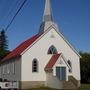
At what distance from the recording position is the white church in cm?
4144

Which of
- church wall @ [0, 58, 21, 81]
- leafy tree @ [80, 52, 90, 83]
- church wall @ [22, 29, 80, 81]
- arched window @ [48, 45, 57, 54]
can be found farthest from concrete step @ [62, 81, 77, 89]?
leafy tree @ [80, 52, 90, 83]

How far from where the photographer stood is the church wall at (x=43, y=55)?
41844 millimetres

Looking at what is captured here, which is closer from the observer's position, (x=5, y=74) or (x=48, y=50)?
(x=48, y=50)

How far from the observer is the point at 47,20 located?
5053cm

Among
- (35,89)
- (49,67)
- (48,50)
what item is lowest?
(35,89)

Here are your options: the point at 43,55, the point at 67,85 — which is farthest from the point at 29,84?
the point at 67,85

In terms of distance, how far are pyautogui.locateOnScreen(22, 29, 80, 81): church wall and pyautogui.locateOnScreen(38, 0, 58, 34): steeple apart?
445 centimetres

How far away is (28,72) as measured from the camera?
41.8 m

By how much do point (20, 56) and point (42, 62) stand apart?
11.8ft

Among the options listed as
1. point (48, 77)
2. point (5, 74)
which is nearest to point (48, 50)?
point (48, 77)

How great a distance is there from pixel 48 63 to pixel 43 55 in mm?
1503

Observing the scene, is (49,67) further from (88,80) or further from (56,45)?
(88,80)

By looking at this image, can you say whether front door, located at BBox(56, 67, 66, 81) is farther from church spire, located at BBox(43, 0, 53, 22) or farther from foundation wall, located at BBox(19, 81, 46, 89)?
church spire, located at BBox(43, 0, 53, 22)

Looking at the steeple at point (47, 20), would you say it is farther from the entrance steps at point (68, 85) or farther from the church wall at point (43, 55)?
the entrance steps at point (68, 85)
